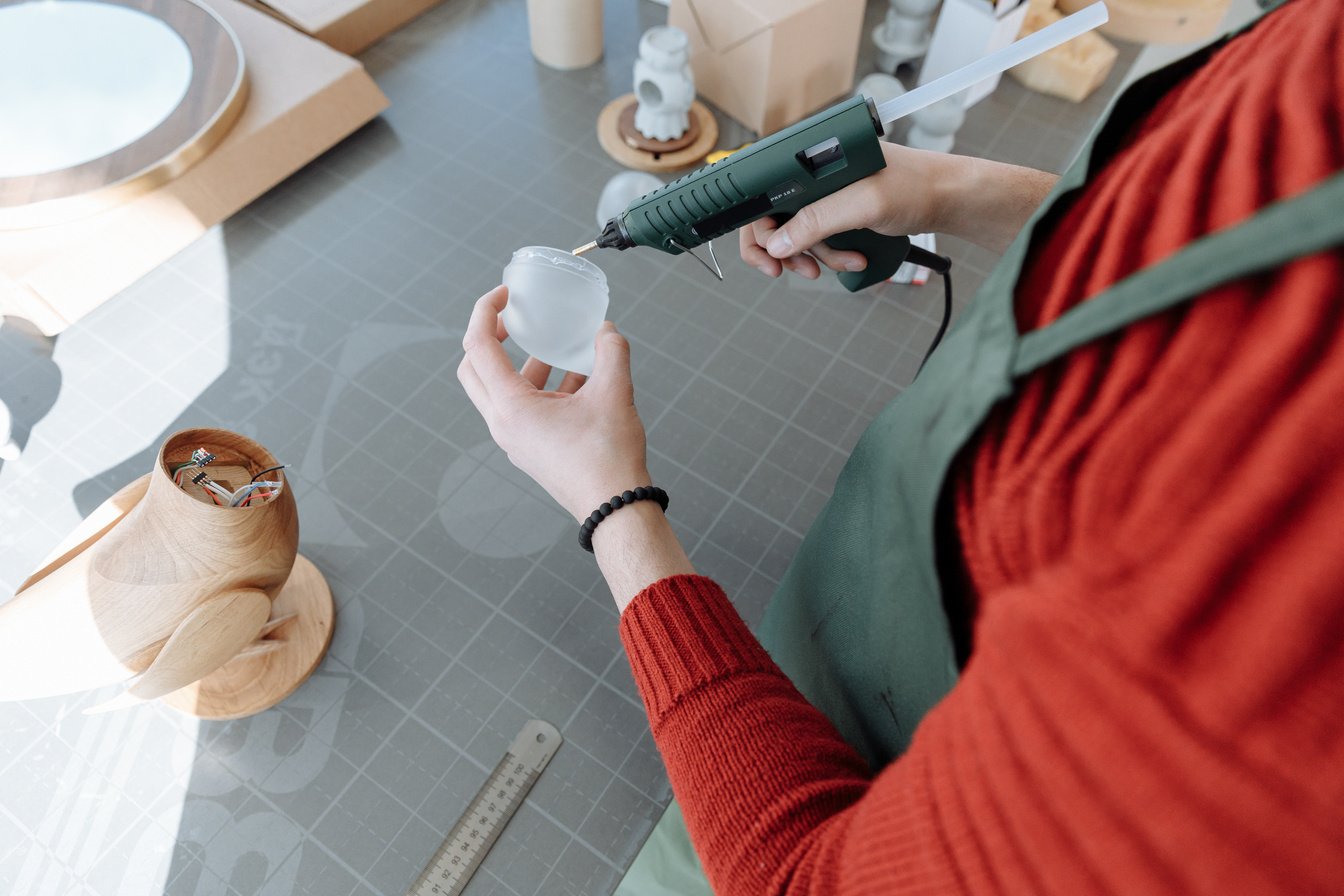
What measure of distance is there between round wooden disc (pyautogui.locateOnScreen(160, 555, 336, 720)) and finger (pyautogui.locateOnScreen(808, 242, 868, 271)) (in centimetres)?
70

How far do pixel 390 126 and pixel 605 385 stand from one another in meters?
1.04

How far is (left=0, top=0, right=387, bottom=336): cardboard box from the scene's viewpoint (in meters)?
1.09

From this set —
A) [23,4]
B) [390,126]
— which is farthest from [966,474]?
[23,4]

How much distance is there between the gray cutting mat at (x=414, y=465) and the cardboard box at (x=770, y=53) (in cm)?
8

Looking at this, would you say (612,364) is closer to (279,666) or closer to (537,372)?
(537,372)

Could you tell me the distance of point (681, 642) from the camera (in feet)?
1.62

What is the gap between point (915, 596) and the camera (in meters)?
0.39

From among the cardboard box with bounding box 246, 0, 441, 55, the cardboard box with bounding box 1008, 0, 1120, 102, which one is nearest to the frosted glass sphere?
the cardboard box with bounding box 246, 0, 441, 55

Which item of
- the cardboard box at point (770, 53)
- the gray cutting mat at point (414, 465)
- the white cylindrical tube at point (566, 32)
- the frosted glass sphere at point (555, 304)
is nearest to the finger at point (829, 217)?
the frosted glass sphere at point (555, 304)

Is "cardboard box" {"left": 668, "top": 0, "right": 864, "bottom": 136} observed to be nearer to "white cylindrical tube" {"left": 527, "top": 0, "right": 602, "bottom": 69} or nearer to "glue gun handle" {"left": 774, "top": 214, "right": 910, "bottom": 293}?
"white cylindrical tube" {"left": 527, "top": 0, "right": 602, "bottom": 69}

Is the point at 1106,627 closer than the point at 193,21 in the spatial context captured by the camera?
Yes

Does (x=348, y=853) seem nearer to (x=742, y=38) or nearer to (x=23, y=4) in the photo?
(x=742, y=38)

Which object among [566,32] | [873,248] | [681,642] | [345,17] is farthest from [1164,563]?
[345,17]

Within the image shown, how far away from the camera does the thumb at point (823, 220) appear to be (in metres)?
0.71
